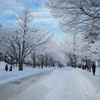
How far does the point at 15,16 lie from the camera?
22.1 metres

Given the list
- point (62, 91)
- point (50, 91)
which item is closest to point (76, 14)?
point (62, 91)

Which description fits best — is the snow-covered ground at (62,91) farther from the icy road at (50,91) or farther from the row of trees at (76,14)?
the row of trees at (76,14)

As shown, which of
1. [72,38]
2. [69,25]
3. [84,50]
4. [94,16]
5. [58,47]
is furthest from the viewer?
[58,47]

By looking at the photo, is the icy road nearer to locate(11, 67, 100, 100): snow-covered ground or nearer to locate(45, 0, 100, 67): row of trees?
locate(11, 67, 100, 100): snow-covered ground

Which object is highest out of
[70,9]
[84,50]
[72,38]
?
[72,38]

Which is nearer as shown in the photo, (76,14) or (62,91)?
(62,91)

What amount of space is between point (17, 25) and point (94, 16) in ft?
56.7

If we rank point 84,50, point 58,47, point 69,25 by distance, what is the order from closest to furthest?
point 69,25
point 84,50
point 58,47

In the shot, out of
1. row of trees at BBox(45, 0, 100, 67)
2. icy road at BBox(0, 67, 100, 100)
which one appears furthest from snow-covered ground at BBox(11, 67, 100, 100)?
row of trees at BBox(45, 0, 100, 67)

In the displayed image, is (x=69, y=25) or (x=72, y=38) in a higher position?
(x=72, y=38)

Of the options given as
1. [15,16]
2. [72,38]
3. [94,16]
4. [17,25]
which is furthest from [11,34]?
[72,38]

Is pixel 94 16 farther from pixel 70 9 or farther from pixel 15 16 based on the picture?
pixel 15 16

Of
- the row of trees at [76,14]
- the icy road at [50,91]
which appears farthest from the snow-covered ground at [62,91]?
the row of trees at [76,14]

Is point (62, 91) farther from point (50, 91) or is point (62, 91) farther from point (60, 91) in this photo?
point (50, 91)
